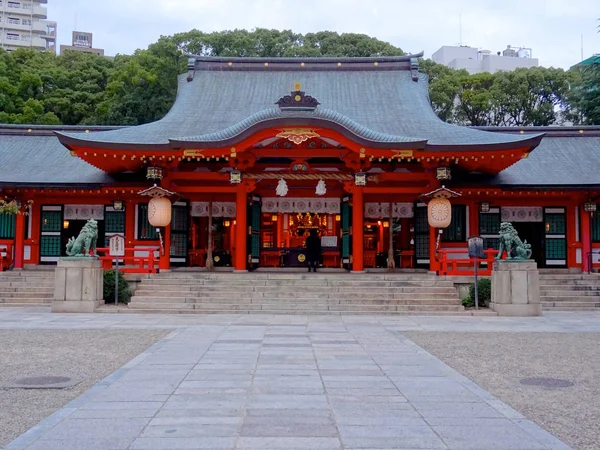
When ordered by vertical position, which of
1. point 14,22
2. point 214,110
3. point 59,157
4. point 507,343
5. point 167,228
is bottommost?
point 507,343

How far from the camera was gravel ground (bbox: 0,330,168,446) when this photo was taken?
612 centimetres

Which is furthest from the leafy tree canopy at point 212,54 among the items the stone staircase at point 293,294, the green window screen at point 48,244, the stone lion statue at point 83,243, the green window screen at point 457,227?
the stone staircase at point 293,294

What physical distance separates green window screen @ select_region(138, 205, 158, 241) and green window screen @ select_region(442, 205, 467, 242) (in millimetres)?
10346

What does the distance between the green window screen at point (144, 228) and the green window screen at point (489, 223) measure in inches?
458

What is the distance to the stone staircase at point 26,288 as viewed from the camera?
17.2 m

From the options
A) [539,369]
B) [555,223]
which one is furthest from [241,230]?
[539,369]

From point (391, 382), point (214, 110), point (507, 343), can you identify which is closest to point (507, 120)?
point (214, 110)

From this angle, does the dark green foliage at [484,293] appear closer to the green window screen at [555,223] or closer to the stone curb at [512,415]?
the green window screen at [555,223]

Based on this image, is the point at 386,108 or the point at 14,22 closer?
the point at 386,108

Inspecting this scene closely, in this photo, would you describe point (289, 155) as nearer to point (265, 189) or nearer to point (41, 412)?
point (265, 189)

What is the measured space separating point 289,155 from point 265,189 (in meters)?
2.76

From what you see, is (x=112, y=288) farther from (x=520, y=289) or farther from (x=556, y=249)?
(x=556, y=249)

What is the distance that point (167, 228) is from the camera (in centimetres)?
1936

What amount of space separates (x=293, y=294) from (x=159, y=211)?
5.21 meters
